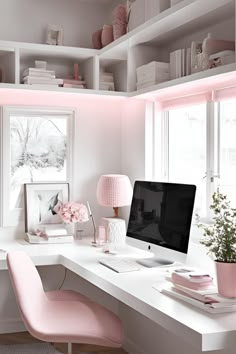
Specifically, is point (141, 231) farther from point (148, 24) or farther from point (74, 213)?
point (148, 24)

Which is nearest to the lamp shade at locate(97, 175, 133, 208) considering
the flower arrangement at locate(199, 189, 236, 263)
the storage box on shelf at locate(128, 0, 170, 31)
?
the storage box on shelf at locate(128, 0, 170, 31)

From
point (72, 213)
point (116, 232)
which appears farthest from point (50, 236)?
point (116, 232)

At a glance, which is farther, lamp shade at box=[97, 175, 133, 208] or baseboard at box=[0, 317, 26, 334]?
baseboard at box=[0, 317, 26, 334]

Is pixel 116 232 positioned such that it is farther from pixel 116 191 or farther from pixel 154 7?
pixel 154 7

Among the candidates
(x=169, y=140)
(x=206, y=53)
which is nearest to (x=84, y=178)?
(x=169, y=140)

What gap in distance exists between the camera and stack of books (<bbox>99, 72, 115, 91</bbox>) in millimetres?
4012

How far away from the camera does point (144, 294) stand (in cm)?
248

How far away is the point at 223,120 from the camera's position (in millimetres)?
3203

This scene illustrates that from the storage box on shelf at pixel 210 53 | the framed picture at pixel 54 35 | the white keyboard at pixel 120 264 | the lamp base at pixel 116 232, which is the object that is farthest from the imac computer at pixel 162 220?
the framed picture at pixel 54 35

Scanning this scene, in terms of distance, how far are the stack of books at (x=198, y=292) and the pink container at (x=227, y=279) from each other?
29 millimetres

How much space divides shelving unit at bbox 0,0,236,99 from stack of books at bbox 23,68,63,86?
55 mm

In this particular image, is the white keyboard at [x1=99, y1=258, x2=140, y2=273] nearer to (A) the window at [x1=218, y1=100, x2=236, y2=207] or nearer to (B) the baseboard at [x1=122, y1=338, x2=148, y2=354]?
(A) the window at [x1=218, y1=100, x2=236, y2=207]

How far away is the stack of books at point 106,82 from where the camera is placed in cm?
401

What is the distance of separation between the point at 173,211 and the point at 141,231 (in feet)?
1.20
